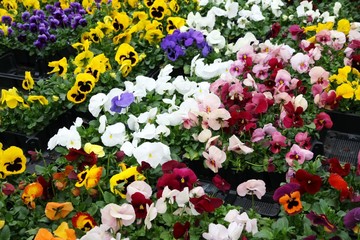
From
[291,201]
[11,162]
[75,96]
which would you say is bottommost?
[75,96]

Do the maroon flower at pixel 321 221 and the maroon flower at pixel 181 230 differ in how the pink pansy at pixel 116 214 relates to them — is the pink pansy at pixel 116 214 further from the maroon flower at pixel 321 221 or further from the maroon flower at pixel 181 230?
the maroon flower at pixel 321 221

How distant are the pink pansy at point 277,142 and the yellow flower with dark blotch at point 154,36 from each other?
1389 millimetres

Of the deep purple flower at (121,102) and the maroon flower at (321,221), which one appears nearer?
the maroon flower at (321,221)

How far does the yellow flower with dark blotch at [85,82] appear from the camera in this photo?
2908 millimetres

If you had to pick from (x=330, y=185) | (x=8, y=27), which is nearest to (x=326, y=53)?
(x=330, y=185)

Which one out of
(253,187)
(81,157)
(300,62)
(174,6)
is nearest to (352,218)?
(253,187)

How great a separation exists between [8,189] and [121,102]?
0.72 m

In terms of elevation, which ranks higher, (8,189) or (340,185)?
(340,185)

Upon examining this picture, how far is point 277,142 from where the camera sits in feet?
7.61

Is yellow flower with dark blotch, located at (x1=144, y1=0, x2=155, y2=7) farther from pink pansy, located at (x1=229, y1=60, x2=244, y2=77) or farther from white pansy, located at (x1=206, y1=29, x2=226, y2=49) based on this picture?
pink pansy, located at (x1=229, y1=60, x2=244, y2=77)

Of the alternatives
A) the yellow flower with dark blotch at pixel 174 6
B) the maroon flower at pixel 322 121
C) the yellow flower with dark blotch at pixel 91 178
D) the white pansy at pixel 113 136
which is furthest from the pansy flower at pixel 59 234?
the yellow flower with dark blotch at pixel 174 6

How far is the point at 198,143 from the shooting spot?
8.06 ft

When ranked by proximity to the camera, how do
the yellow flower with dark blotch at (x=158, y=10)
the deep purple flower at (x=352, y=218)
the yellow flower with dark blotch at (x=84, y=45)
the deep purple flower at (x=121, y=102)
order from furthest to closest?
the yellow flower with dark blotch at (x=158, y=10) → the yellow flower with dark blotch at (x=84, y=45) → the deep purple flower at (x=121, y=102) → the deep purple flower at (x=352, y=218)

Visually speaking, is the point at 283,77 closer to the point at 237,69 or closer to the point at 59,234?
the point at 237,69
